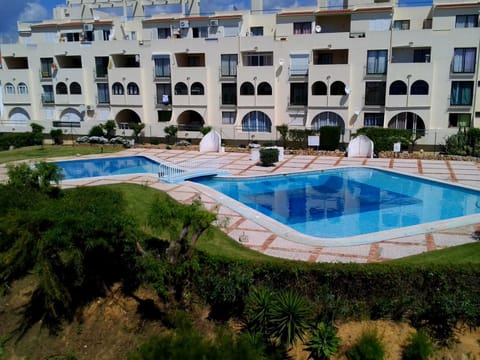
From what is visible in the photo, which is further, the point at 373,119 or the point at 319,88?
the point at 319,88

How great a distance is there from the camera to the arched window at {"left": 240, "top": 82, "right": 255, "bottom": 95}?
122 ft

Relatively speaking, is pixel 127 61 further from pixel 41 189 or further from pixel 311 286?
pixel 311 286

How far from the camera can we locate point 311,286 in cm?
1084

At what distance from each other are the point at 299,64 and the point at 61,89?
75.8 feet

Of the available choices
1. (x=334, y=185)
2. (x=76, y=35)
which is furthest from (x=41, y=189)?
(x=76, y=35)

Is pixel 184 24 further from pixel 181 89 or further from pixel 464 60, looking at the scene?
pixel 464 60

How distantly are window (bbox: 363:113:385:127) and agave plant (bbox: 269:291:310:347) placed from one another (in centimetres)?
2812

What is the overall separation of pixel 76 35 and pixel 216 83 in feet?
57.1

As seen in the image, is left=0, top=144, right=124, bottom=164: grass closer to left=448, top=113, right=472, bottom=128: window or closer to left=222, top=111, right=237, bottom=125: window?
left=222, top=111, right=237, bottom=125: window

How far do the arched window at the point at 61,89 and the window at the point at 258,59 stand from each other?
59.0 ft

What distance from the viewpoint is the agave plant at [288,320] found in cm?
960

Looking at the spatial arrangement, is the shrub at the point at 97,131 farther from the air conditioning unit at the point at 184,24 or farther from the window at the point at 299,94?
the window at the point at 299,94

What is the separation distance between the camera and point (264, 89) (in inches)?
1474

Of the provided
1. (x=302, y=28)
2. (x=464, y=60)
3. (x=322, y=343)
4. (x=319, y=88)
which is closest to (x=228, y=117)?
(x=319, y=88)
